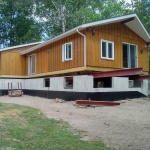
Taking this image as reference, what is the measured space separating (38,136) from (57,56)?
35.3 ft

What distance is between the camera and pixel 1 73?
1958cm

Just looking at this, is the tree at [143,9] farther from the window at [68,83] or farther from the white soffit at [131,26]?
the window at [68,83]

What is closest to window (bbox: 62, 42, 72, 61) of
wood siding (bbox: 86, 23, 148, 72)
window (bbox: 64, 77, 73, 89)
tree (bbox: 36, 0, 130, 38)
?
window (bbox: 64, 77, 73, 89)

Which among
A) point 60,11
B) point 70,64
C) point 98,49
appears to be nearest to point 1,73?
point 70,64

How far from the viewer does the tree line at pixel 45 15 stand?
2780 cm

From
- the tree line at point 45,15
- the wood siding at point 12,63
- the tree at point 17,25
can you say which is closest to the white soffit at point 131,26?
the wood siding at point 12,63

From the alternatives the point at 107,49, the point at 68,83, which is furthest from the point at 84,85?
the point at 107,49

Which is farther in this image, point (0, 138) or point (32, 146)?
point (0, 138)

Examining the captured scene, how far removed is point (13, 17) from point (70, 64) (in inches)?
970

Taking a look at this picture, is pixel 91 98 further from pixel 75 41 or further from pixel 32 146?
pixel 32 146

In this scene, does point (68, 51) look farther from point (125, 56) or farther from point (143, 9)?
point (143, 9)

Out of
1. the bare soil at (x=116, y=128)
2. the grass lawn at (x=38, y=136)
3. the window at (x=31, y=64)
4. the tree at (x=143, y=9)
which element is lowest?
the bare soil at (x=116, y=128)

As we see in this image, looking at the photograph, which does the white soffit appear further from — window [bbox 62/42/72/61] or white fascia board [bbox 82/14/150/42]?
window [bbox 62/42/72/61]

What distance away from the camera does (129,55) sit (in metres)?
15.7
